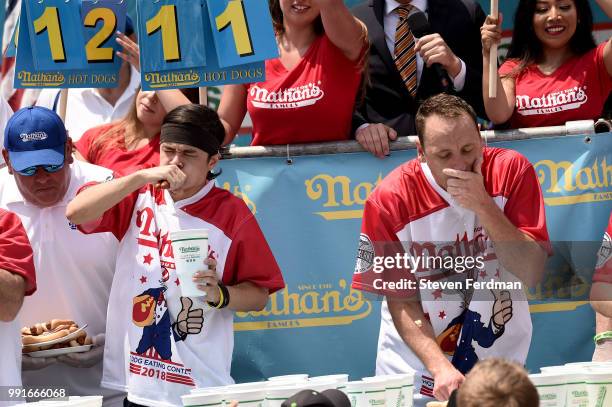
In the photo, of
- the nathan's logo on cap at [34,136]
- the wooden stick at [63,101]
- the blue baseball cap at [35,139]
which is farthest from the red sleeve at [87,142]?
the nathan's logo on cap at [34,136]

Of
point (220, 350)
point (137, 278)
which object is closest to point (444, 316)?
point (220, 350)

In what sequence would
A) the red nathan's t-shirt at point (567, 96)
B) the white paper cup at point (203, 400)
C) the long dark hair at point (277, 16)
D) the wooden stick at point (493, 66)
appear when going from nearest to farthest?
the white paper cup at point (203, 400) < the wooden stick at point (493, 66) < the red nathan's t-shirt at point (567, 96) < the long dark hair at point (277, 16)

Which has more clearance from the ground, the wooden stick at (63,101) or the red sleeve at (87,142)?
the wooden stick at (63,101)

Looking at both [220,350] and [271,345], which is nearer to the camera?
[220,350]

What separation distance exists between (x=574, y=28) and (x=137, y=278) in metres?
2.60

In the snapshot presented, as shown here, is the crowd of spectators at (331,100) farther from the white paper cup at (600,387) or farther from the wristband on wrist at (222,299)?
the white paper cup at (600,387)

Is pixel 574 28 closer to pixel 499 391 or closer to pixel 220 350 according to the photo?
pixel 220 350

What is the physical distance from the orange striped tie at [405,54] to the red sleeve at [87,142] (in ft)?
5.49

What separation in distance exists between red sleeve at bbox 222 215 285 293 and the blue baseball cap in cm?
107

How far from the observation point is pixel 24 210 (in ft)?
20.0

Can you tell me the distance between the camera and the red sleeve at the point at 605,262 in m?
5.69

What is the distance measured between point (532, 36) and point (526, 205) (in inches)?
60.8

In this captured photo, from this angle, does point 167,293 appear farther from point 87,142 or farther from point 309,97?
point 87,142

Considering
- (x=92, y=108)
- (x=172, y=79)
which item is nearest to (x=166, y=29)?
(x=172, y=79)
